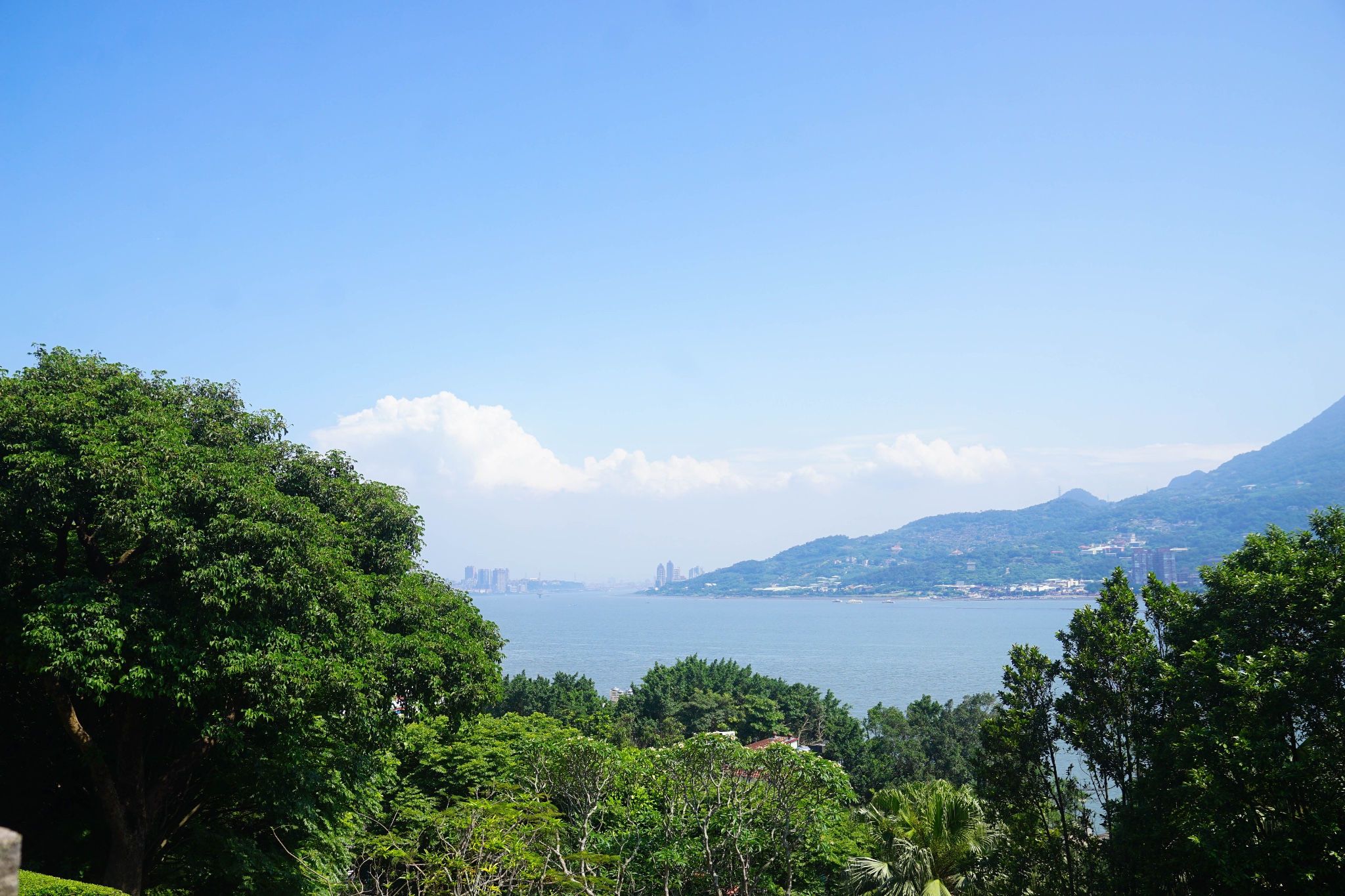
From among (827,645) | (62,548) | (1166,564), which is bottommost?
(827,645)

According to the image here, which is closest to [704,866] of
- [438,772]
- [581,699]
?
[438,772]

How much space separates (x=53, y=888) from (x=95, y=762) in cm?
301

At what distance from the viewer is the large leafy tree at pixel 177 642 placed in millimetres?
8359

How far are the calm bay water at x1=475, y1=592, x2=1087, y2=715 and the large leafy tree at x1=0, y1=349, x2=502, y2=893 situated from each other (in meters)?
56.4

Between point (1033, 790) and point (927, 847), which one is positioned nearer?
point (1033, 790)

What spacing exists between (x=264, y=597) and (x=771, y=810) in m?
7.82

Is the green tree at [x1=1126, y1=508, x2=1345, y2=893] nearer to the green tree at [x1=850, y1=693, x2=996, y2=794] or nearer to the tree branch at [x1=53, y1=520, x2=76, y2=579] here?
the tree branch at [x1=53, y1=520, x2=76, y2=579]

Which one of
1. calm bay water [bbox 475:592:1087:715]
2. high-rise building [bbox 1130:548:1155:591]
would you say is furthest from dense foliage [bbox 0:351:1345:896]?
high-rise building [bbox 1130:548:1155:591]

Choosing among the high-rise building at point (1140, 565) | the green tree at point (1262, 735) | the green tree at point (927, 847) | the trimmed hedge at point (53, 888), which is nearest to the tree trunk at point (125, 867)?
the trimmed hedge at point (53, 888)

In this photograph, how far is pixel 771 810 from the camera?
12.0 m

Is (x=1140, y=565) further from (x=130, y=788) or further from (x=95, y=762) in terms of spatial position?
(x=95, y=762)

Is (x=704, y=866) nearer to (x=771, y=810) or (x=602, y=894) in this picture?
(x=771, y=810)

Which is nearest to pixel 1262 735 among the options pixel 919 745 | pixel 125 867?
pixel 125 867

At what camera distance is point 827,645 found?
114 meters
